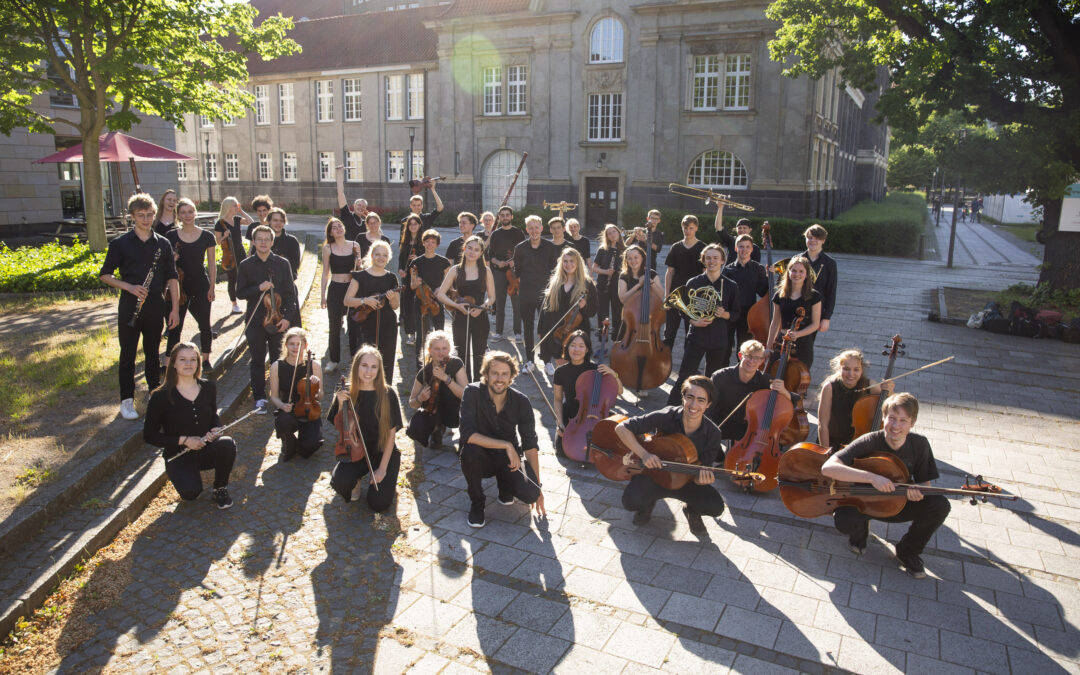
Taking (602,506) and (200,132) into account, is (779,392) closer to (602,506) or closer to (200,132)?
(602,506)

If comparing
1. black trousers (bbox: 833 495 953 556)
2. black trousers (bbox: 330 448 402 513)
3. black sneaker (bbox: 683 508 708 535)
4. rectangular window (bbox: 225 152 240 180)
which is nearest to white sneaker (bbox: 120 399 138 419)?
black trousers (bbox: 330 448 402 513)

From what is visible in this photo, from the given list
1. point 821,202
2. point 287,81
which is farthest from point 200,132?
point 821,202

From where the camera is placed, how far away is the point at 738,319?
855 cm

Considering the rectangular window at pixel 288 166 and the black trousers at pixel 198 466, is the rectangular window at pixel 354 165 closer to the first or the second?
the rectangular window at pixel 288 166

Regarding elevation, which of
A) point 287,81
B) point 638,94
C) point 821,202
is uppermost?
point 287,81

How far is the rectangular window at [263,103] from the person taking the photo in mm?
41406

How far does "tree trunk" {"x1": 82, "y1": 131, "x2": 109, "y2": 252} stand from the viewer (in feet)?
50.8

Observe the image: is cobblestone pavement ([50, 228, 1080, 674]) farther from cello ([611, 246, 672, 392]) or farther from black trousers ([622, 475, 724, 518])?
cello ([611, 246, 672, 392])

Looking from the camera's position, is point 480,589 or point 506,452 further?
point 506,452

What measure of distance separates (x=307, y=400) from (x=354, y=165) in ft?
115

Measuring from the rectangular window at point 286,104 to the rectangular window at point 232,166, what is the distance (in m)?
4.19

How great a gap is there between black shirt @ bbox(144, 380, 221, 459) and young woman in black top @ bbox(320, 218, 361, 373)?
3.25 m

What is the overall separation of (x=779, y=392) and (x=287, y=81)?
1593 inches

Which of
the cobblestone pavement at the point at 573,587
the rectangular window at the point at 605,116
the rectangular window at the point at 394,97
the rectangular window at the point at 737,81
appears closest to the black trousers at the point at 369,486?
the cobblestone pavement at the point at 573,587
